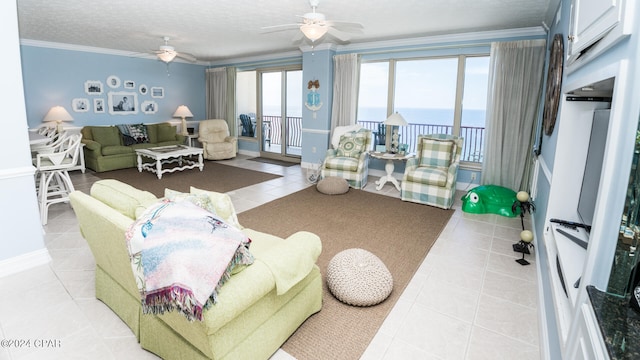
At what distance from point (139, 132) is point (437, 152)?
19.6 ft

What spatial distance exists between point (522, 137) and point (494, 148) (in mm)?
388

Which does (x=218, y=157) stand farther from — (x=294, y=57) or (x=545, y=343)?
(x=545, y=343)

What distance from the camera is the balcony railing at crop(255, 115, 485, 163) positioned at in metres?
6.09

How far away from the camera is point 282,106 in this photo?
7805 millimetres

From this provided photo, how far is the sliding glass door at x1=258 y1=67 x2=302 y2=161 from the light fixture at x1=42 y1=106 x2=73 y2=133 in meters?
3.85

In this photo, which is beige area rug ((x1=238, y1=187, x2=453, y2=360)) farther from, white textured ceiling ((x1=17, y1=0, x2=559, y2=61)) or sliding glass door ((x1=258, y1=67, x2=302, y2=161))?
sliding glass door ((x1=258, y1=67, x2=302, y2=161))

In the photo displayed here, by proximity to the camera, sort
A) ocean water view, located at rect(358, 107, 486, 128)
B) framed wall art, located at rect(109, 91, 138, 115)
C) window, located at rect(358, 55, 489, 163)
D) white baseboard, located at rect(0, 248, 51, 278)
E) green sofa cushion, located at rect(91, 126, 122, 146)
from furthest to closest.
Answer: framed wall art, located at rect(109, 91, 138, 115), green sofa cushion, located at rect(91, 126, 122, 146), ocean water view, located at rect(358, 107, 486, 128), window, located at rect(358, 55, 489, 163), white baseboard, located at rect(0, 248, 51, 278)

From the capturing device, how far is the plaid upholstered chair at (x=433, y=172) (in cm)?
446

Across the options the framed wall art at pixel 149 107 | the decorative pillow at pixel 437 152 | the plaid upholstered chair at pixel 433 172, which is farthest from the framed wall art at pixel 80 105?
the decorative pillow at pixel 437 152

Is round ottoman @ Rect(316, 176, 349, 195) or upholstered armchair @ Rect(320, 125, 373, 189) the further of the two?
upholstered armchair @ Rect(320, 125, 373, 189)

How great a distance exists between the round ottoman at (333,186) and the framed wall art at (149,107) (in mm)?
5036

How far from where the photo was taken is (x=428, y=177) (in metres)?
4.55

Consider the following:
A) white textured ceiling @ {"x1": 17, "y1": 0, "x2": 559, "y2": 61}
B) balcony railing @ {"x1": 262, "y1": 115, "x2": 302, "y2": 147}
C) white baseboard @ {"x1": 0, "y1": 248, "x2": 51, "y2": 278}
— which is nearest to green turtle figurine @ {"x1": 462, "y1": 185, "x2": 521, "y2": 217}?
white textured ceiling @ {"x1": 17, "y1": 0, "x2": 559, "y2": 61}

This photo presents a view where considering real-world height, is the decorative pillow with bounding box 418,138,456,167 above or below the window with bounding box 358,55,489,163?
below
